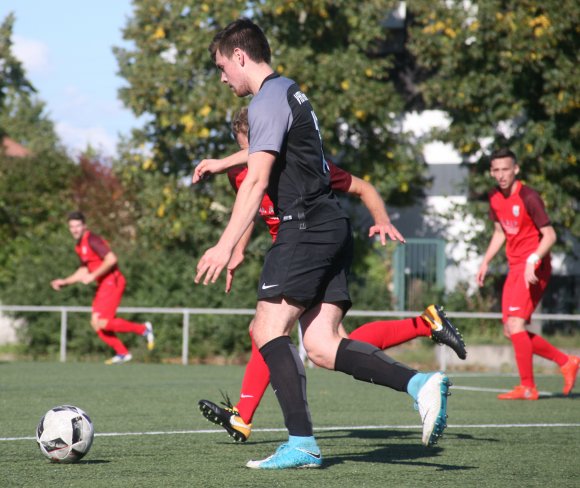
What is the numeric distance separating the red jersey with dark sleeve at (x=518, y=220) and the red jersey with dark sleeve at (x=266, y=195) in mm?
4218

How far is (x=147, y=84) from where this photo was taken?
71.8 feet

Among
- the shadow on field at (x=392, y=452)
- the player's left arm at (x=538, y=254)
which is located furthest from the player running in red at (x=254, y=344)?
the player's left arm at (x=538, y=254)

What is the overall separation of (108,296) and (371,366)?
1194 centimetres

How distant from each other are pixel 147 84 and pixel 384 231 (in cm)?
1647

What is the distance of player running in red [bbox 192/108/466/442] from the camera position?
6.29m

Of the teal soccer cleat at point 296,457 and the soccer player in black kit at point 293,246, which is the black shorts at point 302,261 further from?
the teal soccer cleat at point 296,457

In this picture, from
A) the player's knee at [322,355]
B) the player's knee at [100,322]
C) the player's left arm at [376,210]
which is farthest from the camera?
the player's knee at [100,322]

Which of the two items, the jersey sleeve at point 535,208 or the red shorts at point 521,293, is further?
the red shorts at point 521,293

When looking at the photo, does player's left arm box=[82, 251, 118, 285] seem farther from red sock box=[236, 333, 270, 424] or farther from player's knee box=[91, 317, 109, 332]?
red sock box=[236, 333, 270, 424]

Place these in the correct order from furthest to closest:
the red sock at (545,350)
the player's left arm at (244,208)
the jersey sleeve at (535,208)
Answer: the red sock at (545,350)
the jersey sleeve at (535,208)
the player's left arm at (244,208)

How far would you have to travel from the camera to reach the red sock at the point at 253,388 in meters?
6.88

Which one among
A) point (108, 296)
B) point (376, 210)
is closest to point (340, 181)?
point (376, 210)

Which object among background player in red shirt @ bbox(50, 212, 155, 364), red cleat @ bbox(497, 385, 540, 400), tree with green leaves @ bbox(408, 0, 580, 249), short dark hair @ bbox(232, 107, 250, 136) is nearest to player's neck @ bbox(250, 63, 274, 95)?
short dark hair @ bbox(232, 107, 250, 136)

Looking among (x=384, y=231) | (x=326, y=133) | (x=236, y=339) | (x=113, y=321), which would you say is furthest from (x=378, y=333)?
(x=326, y=133)
